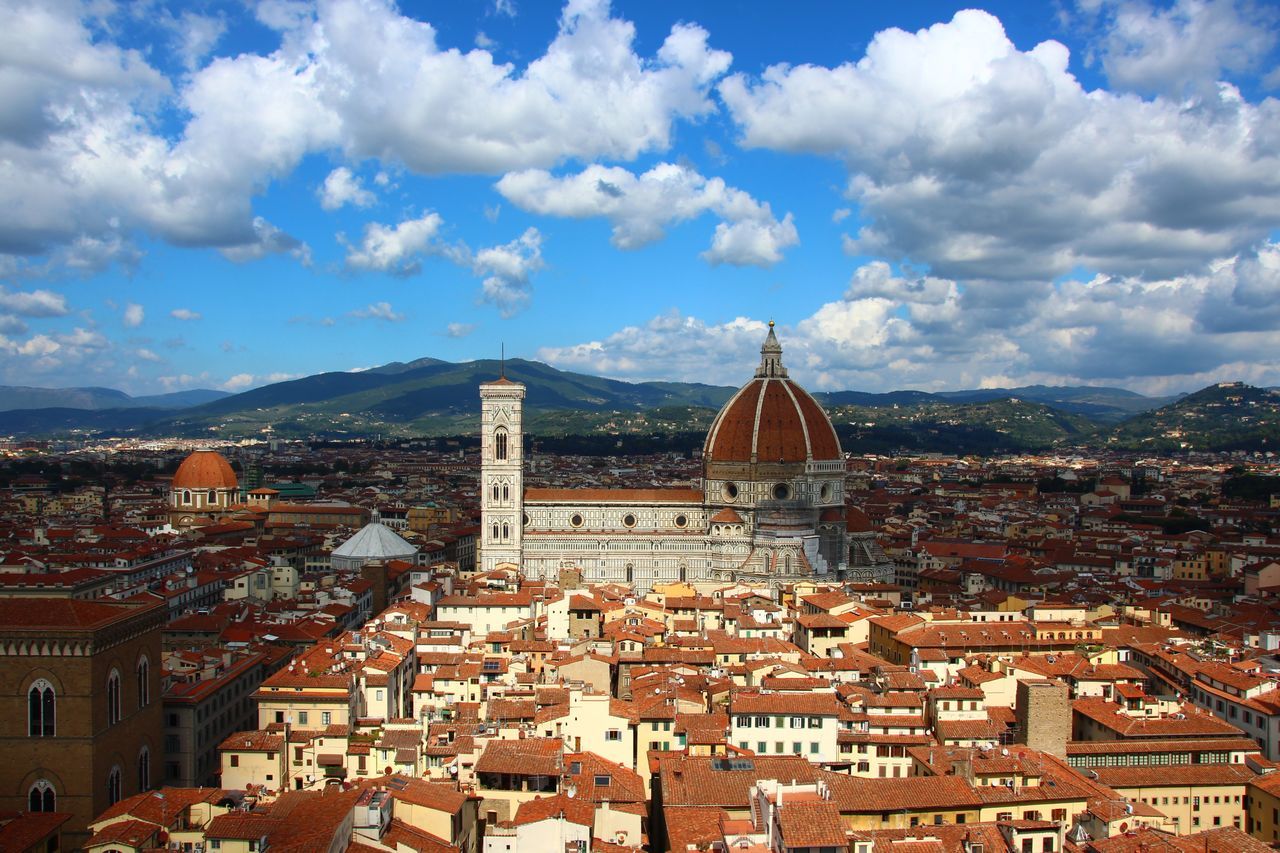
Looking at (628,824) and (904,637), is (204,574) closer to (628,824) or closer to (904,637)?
(904,637)

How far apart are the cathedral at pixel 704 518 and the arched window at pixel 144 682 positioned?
104ft

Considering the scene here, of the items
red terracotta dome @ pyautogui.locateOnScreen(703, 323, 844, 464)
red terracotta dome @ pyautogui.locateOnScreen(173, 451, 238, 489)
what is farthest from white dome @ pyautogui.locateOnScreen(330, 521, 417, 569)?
red terracotta dome @ pyautogui.locateOnScreen(173, 451, 238, 489)

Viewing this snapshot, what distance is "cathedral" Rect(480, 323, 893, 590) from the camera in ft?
206

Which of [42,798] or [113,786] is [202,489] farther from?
[42,798]

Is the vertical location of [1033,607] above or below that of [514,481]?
below

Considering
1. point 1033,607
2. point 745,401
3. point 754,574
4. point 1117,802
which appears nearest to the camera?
point 1117,802

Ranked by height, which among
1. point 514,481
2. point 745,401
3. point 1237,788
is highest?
point 745,401

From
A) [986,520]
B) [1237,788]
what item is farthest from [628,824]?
[986,520]

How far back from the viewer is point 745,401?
2645 inches

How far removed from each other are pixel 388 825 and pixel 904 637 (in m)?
19.8

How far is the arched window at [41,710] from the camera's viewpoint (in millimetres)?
28016

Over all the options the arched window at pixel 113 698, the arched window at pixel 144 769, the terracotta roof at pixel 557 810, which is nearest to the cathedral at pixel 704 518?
the arched window at pixel 144 769

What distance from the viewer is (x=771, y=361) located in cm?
6956

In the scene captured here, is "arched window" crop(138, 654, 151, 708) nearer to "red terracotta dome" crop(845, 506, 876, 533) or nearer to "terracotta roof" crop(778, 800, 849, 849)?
"terracotta roof" crop(778, 800, 849, 849)
